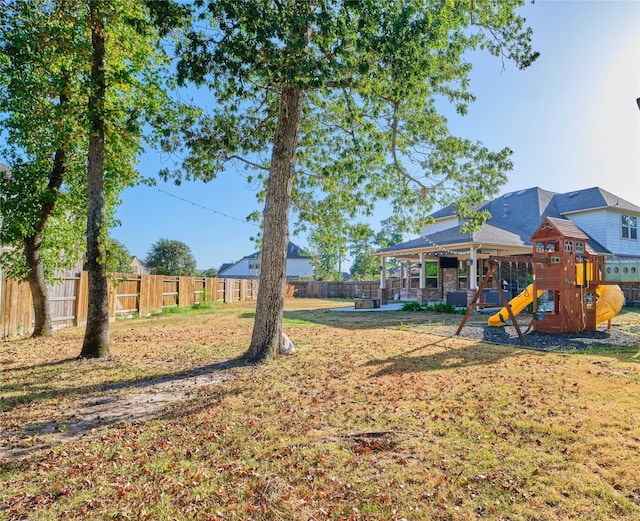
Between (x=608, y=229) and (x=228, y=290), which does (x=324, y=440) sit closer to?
(x=608, y=229)

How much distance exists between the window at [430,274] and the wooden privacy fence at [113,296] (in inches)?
507

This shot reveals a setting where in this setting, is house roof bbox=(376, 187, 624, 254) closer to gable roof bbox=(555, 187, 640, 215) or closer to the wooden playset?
gable roof bbox=(555, 187, 640, 215)

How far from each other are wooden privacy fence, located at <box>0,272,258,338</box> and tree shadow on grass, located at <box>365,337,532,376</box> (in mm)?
5708

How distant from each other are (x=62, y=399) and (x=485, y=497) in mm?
4921

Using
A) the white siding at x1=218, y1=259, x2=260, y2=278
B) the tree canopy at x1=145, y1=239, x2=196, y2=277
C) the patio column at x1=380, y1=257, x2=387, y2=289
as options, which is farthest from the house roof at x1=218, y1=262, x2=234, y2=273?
the patio column at x1=380, y1=257, x2=387, y2=289

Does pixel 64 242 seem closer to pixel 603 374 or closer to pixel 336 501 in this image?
pixel 336 501

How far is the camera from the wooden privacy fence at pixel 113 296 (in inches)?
383

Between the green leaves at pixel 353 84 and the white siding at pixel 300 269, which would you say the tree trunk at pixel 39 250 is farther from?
the white siding at pixel 300 269

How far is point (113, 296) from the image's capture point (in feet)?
48.5

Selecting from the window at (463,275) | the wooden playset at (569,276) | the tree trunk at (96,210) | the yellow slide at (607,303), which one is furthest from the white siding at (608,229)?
the tree trunk at (96,210)

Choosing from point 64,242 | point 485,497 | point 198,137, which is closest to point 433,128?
point 198,137

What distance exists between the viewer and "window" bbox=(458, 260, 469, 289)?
21.1 metres

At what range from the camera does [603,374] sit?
603cm

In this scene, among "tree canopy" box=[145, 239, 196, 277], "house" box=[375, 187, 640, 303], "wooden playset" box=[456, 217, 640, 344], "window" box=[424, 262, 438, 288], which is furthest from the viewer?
"tree canopy" box=[145, 239, 196, 277]
